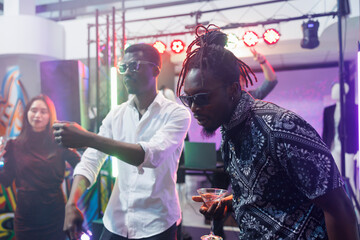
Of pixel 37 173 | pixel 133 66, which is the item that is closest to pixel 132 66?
pixel 133 66

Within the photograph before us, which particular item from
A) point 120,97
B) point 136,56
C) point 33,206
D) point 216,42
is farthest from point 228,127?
point 120,97

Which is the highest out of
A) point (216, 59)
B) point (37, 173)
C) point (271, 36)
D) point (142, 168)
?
point (271, 36)

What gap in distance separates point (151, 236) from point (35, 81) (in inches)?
214

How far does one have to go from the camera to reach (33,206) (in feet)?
14.0

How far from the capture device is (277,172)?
977mm

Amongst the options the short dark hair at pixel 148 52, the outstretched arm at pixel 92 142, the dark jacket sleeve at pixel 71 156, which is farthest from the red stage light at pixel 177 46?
the outstretched arm at pixel 92 142

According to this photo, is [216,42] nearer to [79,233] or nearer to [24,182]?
[79,233]

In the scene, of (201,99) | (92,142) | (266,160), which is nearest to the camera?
(266,160)

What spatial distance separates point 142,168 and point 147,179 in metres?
0.25

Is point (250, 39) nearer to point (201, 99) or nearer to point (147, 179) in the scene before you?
point (147, 179)

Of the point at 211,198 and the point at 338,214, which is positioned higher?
the point at 338,214

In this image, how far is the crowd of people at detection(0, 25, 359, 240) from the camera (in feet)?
2.99

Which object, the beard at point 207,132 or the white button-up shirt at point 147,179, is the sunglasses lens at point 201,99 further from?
the white button-up shirt at point 147,179

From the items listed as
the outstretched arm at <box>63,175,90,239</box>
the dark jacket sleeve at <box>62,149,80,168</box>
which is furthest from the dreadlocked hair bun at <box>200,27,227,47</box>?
the dark jacket sleeve at <box>62,149,80,168</box>
